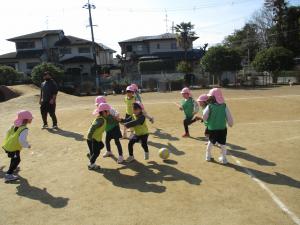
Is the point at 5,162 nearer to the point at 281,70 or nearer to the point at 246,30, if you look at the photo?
the point at 281,70

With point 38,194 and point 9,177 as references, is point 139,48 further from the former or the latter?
point 38,194

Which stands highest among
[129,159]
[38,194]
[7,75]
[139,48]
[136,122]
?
[139,48]

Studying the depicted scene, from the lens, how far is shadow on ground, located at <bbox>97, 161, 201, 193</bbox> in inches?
269

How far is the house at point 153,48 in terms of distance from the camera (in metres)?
52.5

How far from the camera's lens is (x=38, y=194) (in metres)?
6.69

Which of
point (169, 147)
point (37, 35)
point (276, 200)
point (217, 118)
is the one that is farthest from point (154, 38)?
point (276, 200)

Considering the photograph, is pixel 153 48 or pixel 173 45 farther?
pixel 153 48

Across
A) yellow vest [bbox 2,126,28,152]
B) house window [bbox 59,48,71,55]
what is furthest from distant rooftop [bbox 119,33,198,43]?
yellow vest [bbox 2,126,28,152]

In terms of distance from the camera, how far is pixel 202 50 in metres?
51.3

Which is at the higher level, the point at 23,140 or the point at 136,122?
the point at 136,122

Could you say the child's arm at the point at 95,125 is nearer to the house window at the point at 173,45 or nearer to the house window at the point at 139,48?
the house window at the point at 173,45

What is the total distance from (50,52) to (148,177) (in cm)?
4820

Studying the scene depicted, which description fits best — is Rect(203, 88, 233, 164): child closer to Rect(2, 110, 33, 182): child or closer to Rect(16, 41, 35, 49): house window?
Rect(2, 110, 33, 182): child

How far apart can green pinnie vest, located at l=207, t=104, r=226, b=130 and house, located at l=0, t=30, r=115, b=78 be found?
144ft
